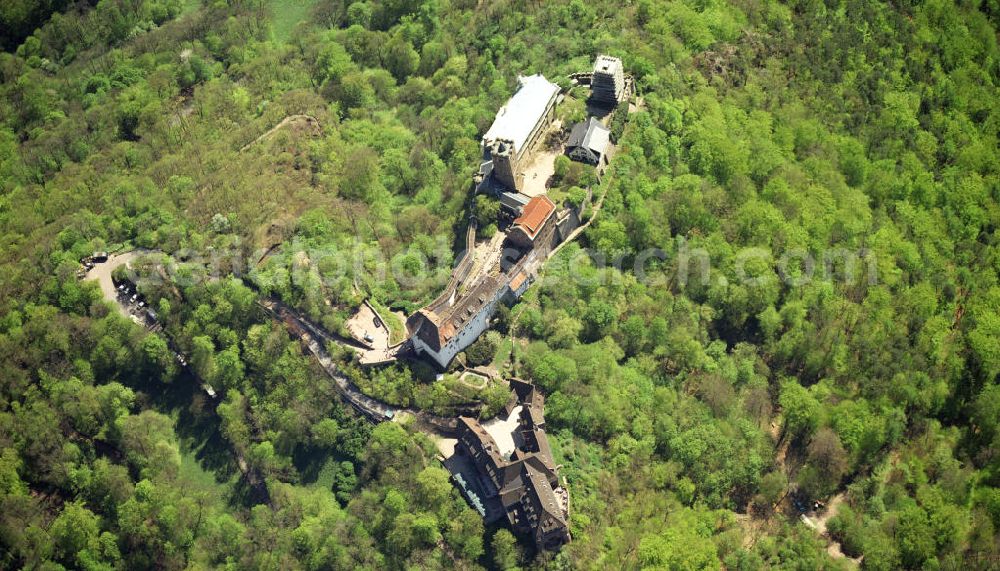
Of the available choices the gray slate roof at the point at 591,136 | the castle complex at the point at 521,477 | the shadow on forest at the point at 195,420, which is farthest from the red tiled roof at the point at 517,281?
the shadow on forest at the point at 195,420

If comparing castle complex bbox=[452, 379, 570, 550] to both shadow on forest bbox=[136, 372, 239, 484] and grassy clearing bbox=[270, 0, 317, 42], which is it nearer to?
shadow on forest bbox=[136, 372, 239, 484]

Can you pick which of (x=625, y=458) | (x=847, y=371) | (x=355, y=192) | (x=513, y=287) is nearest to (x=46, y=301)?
(x=355, y=192)

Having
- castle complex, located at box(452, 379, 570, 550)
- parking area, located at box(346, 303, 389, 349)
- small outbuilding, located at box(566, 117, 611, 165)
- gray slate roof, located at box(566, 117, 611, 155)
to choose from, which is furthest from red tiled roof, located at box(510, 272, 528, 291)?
gray slate roof, located at box(566, 117, 611, 155)

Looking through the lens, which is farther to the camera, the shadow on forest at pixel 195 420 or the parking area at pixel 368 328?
the shadow on forest at pixel 195 420

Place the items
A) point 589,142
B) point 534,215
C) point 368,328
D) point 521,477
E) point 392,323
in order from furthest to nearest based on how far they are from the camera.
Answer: point 589,142 < point 368,328 < point 392,323 < point 534,215 < point 521,477

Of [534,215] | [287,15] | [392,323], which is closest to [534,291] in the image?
[534,215]

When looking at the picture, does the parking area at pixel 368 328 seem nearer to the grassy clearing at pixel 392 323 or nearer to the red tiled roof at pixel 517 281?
the grassy clearing at pixel 392 323

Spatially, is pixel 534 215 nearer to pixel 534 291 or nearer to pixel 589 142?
pixel 534 291
